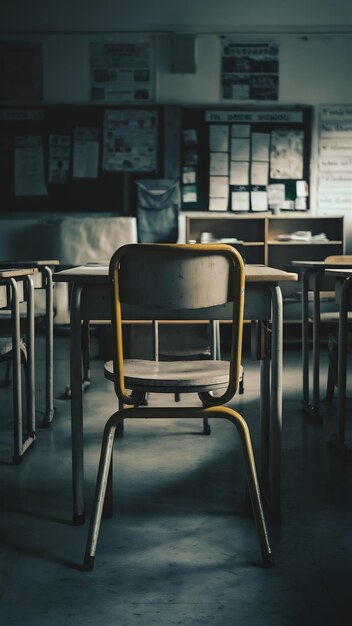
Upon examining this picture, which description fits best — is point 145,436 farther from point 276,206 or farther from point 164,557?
point 276,206

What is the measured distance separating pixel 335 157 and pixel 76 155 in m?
2.35

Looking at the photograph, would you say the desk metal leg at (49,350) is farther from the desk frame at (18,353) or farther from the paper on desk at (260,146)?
the paper on desk at (260,146)

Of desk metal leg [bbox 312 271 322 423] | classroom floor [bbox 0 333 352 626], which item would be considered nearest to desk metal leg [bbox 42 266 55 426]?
classroom floor [bbox 0 333 352 626]

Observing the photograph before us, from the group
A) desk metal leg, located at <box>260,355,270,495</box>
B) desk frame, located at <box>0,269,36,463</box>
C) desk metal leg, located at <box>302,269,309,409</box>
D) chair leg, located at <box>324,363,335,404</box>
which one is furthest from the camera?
chair leg, located at <box>324,363,335,404</box>

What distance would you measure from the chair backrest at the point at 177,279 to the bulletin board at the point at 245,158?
15.0ft

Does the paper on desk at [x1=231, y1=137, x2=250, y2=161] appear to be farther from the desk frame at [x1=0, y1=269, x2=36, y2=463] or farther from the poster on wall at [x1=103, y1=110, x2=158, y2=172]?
the desk frame at [x1=0, y1=269, x2=36, y2=463]

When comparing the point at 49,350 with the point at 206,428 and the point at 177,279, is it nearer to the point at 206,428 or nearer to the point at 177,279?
the point at 206,428

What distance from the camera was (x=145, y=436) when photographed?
289 centimetres

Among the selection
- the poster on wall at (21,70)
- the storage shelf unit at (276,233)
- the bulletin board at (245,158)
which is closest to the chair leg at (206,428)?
the storage shelf unit at (276,233)

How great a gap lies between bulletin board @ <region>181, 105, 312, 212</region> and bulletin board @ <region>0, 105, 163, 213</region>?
1.09ft

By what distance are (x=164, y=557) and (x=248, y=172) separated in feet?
15.9

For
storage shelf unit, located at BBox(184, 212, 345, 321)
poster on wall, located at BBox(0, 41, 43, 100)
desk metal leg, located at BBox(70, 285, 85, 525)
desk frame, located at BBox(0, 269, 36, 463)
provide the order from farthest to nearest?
poster on wall, located at BBox(0, 41, 43, 100)
storage shelf unit, located at BBox(184, 212, 345, 321)
desk frame, located at BBox(0, 269, 36, 463)
desk metal leg, located at BBox(70, 285, 85, 525)

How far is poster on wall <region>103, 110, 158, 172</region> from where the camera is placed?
6051 mm

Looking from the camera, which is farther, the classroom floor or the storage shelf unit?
the storage shelf unit
